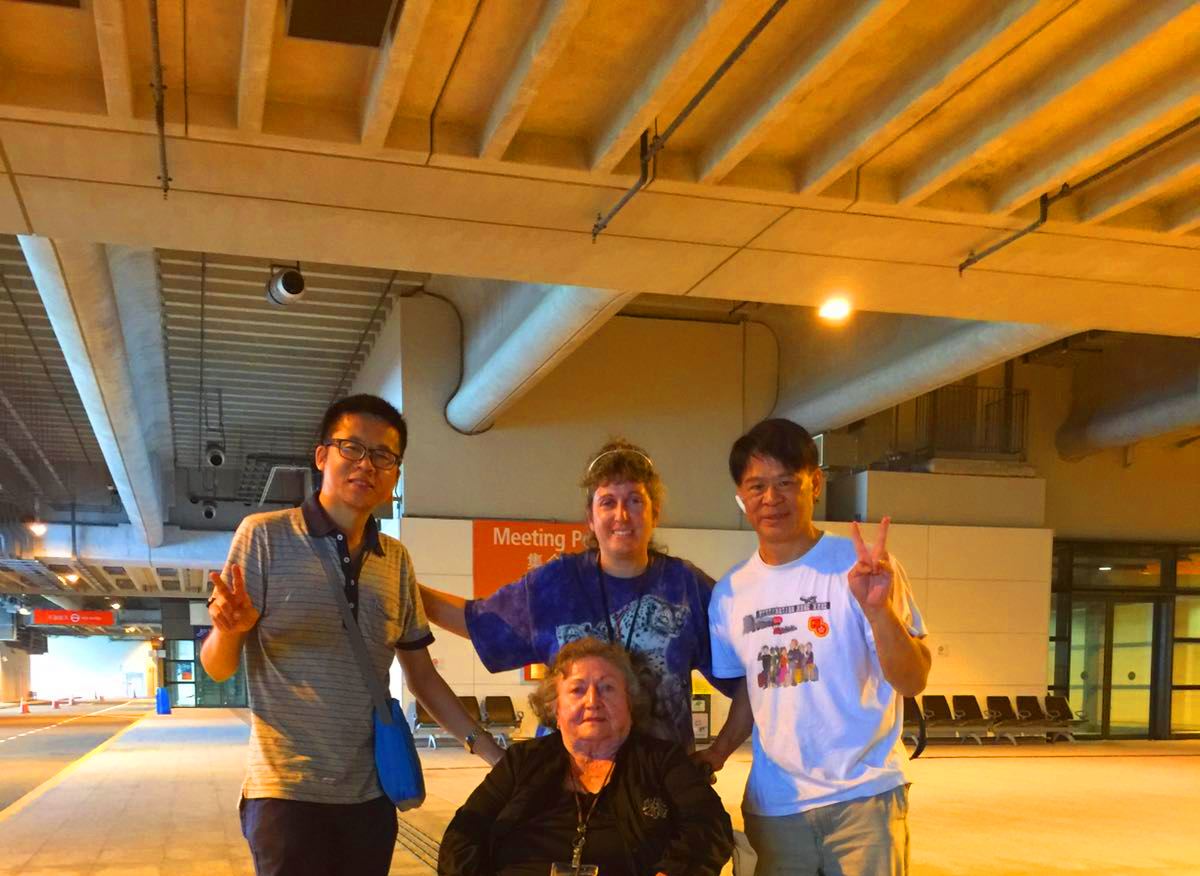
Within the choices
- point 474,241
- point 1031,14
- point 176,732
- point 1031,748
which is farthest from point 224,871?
point 176,732

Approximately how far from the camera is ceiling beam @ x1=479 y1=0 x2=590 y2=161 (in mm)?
3783

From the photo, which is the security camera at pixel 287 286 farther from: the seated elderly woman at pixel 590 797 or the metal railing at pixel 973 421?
the metal railing at pixel 973 421

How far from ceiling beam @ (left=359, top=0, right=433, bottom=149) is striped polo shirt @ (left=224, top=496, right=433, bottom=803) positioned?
235 cm

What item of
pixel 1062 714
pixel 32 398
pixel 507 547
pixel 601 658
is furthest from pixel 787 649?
pixel 32 398

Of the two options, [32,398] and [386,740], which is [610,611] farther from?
[32,398]

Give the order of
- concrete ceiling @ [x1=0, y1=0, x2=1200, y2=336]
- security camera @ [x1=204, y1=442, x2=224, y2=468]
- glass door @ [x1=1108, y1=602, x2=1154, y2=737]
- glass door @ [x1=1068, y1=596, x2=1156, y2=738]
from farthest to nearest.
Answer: security camera @ [x1=204, y1=442, x2=224, y2=468] → glass door @ [x1=1108, y1=602, x2=1154, y2=737] → glass door @ [x1=1068, y1=596, x2=1156, y2=738] → concrete ceiling @ [x1=0, y1=0, x2=1200, y2=336]

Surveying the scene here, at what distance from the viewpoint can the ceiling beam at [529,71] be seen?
3783 mm

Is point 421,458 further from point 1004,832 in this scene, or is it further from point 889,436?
point 1004,832

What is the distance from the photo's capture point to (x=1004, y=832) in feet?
→ 21.6

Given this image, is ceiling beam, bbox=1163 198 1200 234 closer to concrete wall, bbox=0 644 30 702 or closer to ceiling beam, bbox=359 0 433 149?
ceiling beam, bbox=359 0 433 149

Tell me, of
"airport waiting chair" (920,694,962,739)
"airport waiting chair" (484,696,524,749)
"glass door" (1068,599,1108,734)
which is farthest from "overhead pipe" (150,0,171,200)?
"glass door" (1068,599,1108,734)

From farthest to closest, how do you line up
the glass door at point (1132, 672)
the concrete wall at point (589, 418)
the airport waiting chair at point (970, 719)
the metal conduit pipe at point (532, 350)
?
the glass door at point (1132, 672)
the airport waiting chair at point (970, 719)
the concrete wall at point (589, 418)
the metal conduit pipe at point (532, 350)

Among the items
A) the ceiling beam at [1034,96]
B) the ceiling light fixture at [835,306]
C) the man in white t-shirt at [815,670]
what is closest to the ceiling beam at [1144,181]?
the ceiling beam at [1034,96]

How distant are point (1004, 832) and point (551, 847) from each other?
539 cm
